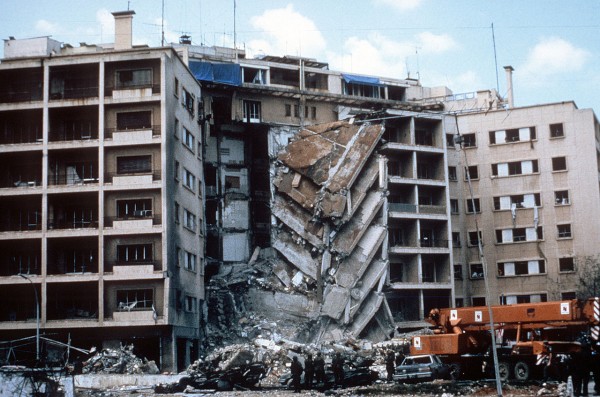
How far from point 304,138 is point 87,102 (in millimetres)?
19476

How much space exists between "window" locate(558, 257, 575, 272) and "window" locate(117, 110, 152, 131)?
39.1 meters

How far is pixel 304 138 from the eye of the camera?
69062 millimetres

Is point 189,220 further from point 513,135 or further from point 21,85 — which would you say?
point 513,135

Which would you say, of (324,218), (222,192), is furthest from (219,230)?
(324,218)

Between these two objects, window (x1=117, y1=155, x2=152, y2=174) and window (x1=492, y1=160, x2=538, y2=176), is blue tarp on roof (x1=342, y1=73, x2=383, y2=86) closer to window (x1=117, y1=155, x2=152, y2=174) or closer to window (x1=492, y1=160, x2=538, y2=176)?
window (x1=492, y1=160, x2=538, y2=176)

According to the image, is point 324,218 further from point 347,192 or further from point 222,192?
point 222,192

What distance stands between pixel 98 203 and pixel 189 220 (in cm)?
786

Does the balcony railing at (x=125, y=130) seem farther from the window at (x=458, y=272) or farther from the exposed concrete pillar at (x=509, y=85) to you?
the exposed concrete pillar at (x=509, y=85)

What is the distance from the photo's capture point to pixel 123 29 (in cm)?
6150

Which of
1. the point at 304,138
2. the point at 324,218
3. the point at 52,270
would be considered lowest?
the point at 52,270

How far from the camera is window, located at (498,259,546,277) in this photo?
73.7 meters

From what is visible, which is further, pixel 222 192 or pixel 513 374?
pixel 222 192

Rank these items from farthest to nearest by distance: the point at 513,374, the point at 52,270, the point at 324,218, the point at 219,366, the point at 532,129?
the point at 532,129 < the point at 324,218 < the point at 52,270 < the point at 219,366 < the point at 513,374

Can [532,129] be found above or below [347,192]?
above
